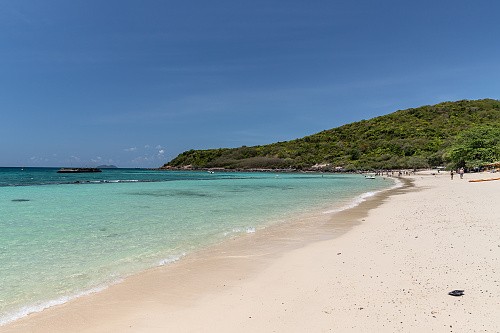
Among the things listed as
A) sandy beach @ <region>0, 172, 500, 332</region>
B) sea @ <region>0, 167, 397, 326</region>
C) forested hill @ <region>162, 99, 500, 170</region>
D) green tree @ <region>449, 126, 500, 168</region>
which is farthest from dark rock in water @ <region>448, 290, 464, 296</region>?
forested hill @ <region>162, 99, 500, 170</region>

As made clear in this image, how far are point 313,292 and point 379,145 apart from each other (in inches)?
5240

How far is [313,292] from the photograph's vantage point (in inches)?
249

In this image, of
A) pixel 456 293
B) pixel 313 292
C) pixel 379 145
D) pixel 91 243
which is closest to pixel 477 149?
pixel 456 293

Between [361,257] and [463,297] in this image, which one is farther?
[361,257]

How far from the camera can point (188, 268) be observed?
848 centimetres

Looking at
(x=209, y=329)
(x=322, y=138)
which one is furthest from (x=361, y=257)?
(x=322, y=138)

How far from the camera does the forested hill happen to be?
358 feet

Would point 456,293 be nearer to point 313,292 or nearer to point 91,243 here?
point 313,292

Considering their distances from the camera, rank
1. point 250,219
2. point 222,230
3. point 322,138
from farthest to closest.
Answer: point 322,138 → point 250,219 → point 222,230

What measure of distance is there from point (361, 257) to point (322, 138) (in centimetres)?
16534

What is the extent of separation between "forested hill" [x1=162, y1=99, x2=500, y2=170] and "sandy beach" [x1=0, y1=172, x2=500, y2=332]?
7111cm

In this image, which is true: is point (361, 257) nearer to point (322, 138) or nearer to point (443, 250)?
point (443, 250)

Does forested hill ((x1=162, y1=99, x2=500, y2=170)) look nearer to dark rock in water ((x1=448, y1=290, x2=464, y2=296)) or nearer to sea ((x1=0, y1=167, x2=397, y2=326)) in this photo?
sea ((x1=0, y1=167, x2=397, y2=326))

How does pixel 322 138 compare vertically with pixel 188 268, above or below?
above
